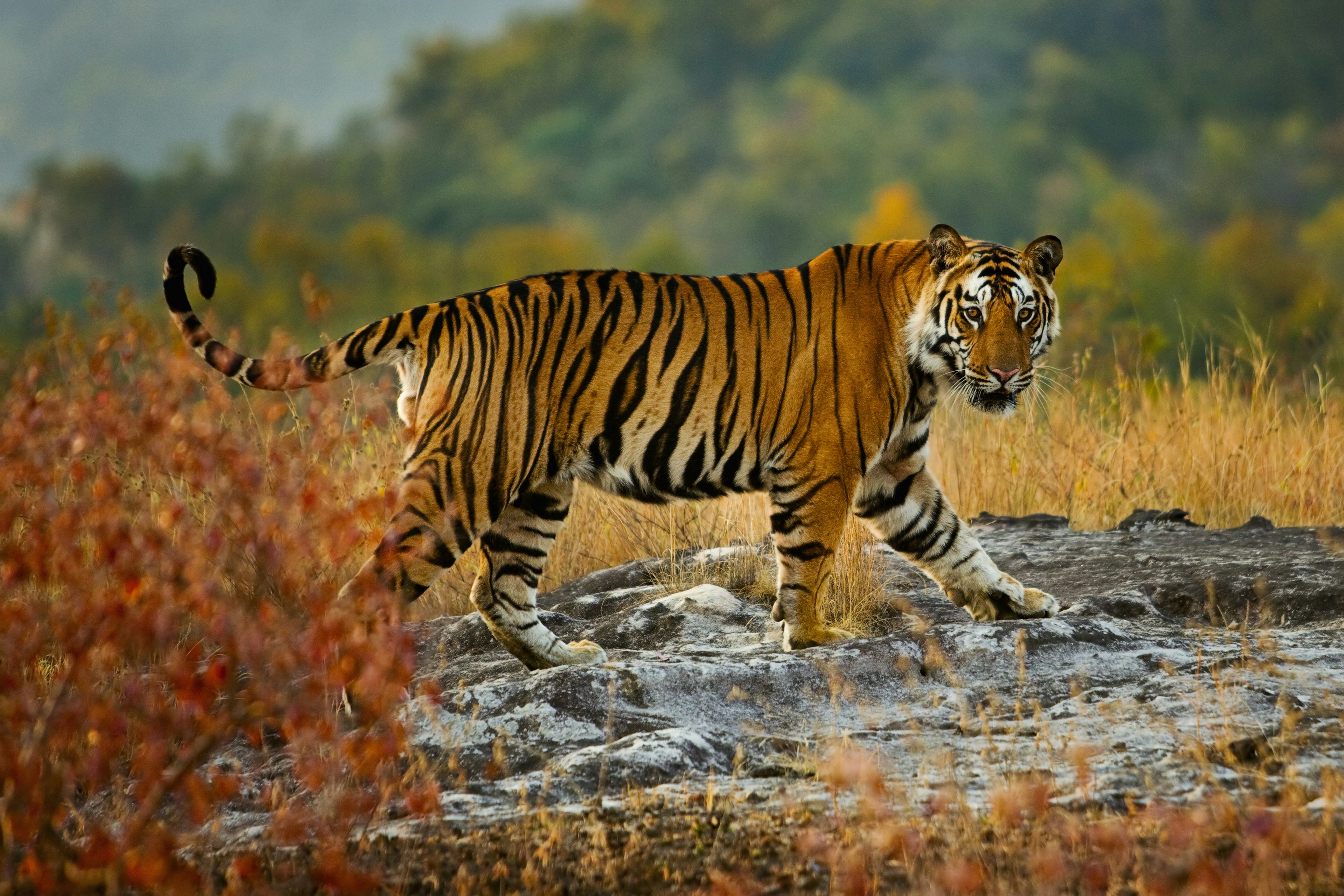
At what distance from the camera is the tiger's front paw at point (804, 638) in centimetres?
560

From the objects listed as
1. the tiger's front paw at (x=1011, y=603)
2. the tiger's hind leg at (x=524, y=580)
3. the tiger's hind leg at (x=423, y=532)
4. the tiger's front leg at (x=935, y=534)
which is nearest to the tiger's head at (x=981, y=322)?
the tiger's front leg at (x=935, y=534)

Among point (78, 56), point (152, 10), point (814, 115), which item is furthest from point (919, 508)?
point (152, 10)

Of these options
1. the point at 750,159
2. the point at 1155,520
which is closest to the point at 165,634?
the point at 1155,520

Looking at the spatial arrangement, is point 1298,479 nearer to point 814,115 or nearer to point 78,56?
point 814,115

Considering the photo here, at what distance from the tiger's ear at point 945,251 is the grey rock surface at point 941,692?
4.41ft

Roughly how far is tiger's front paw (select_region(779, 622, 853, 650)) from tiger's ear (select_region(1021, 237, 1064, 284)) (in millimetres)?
1589

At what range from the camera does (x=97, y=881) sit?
11.0 ft

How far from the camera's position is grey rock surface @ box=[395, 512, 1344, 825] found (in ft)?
13.8

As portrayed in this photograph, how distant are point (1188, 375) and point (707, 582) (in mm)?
3876

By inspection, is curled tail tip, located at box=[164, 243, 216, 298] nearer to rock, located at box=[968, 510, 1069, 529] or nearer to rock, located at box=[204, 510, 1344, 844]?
rock, located at box=[204, 510, 1344, 844]

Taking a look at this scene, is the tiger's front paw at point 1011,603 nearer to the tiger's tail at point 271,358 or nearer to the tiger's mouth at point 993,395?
the tiger's mouth at point 993,395

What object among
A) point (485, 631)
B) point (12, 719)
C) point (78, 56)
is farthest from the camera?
point (78, 56)

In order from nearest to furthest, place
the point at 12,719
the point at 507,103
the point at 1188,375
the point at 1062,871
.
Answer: the point at 1062,871 → the point at 12,719 → the point at 1188,375 → the point at 507,103

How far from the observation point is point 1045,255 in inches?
231
